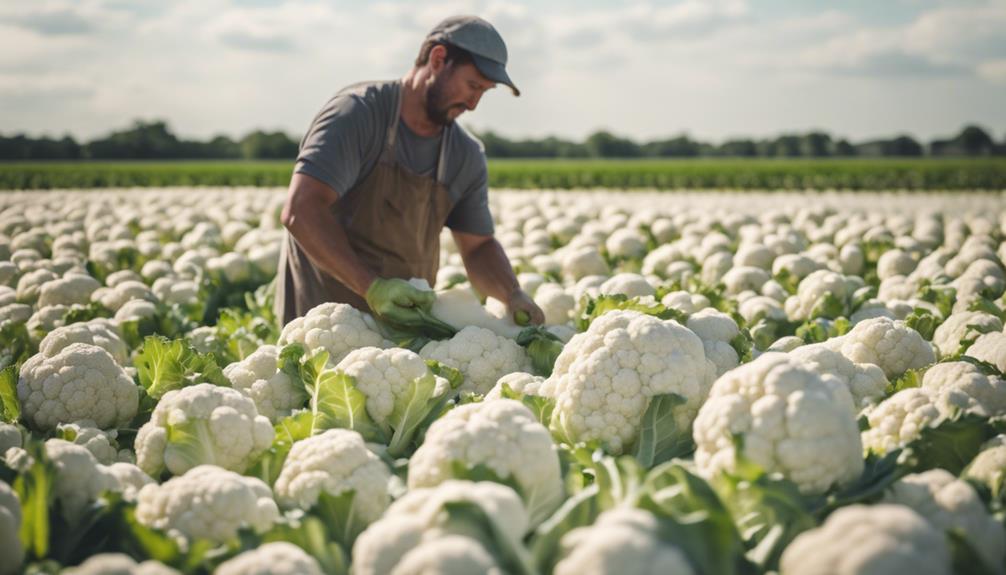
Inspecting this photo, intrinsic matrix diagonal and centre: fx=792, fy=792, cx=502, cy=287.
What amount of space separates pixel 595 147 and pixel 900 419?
3183 inches

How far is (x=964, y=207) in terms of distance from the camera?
59.9 ft

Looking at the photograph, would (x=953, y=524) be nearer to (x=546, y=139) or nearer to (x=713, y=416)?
(x=713, y=416)

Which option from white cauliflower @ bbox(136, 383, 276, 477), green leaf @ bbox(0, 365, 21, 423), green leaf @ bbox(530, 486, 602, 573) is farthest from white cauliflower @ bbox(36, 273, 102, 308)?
green leaf @ bbox(530, 486, 602, 573)

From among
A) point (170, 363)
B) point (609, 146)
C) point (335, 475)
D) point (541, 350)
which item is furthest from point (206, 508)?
point (609, 146)

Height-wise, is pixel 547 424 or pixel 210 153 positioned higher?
pixel 210 153

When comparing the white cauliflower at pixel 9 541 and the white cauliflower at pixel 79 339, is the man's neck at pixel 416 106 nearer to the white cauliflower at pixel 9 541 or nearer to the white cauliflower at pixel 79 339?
the white cauliflower at pixel 79 339

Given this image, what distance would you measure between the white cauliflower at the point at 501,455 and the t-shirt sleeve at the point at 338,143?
2370 millimetres

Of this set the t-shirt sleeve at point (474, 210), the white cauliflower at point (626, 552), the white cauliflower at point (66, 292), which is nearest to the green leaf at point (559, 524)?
the white cauliflower at point (626, 552)

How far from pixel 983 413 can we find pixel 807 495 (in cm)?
83

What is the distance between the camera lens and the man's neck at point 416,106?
4496 millimetres

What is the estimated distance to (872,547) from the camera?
1.69 m

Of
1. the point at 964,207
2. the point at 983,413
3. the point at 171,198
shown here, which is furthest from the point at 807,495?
the point at 964,207

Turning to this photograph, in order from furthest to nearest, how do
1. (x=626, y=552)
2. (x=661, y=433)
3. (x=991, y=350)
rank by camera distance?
(x=991, y=350), (x=661, y=433), (x=626, y=552)

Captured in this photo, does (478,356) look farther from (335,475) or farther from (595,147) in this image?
(595,147)
